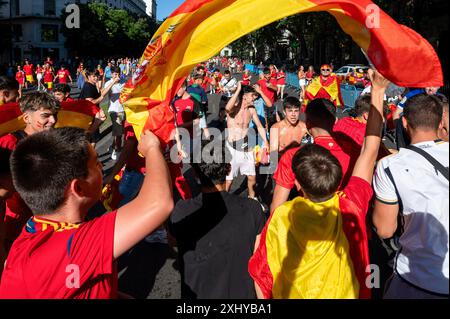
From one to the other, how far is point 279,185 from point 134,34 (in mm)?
72611

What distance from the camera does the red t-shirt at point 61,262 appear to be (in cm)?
164

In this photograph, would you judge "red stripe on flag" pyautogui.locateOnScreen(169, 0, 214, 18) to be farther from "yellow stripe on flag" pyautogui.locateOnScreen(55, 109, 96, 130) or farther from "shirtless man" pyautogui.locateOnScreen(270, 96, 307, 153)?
"shirtless man" pyautogui.locateOnScreen(270, 96, 307, 153)

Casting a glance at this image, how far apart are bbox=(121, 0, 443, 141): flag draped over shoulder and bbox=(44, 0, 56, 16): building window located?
3128 inches

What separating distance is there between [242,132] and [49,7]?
3045 inches

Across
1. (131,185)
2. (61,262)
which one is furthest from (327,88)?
(61,262)

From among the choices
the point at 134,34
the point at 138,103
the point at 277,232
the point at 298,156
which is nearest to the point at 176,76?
the point at 138,103

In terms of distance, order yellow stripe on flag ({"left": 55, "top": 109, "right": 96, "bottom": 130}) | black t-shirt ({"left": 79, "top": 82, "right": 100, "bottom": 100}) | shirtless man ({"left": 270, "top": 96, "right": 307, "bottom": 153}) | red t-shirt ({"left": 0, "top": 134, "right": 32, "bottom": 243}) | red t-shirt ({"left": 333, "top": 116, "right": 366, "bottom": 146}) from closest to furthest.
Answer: red t-shirt ({"left": 0, "top": 134, "right": 32, "bottom": 243}) < red t-shirt ({"left": 333, "top": 116, "right": 366, "bottom": 146}) < yellow stripe on flag ({"left": 55, "top": 109, "right": 96, "bottom": 130}) < shirtless man ({"left": 270, "top": 96, "right": 307, "bottom": 153}) < black t-shirt ({"left": 79, "top": 82, "right": 100, "bottom": 100})

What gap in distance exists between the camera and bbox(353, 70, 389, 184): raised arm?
2531mm

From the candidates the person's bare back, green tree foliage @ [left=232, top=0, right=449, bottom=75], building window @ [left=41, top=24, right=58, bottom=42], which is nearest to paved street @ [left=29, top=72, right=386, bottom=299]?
the person's bare back

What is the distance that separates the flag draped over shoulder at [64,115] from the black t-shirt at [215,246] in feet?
6.23

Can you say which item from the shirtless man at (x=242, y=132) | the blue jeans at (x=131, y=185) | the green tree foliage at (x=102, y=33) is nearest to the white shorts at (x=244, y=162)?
the shirtless man at (x=242, y=132)

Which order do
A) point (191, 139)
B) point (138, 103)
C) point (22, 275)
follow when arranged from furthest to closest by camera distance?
point (191, 139) → point (138, 103) → point (22, 275)

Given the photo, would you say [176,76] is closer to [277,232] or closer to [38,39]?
[277,232]

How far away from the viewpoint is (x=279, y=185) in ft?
11.4
